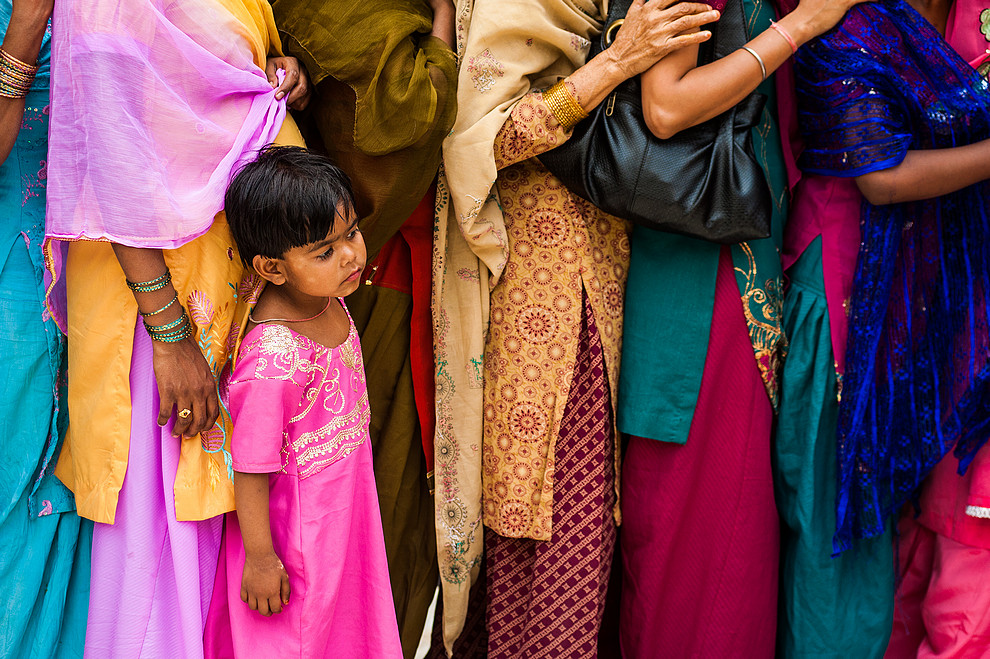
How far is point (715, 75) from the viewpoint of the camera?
1.70 meters

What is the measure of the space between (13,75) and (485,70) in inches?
36.5

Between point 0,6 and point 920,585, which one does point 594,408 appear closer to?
point 920,585

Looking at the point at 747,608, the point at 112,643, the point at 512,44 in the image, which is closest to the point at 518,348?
the point at 512,44

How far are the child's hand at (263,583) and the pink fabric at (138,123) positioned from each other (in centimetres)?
61

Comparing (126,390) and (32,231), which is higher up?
(32,231)

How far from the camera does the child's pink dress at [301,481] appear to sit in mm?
1443

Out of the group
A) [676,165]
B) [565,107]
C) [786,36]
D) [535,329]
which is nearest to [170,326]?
[535,329]

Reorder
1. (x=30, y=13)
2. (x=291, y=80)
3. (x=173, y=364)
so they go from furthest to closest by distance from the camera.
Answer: (x=291, y=80)
(x=173, y=364)
(x=30, y=13)

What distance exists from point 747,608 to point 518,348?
0.83m

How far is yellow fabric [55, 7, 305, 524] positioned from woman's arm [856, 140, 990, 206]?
1390mm

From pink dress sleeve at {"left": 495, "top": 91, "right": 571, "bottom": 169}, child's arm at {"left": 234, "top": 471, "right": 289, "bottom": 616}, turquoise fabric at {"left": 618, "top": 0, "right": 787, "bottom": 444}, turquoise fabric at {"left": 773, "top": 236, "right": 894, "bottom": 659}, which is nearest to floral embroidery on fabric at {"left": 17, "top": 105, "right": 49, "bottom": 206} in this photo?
child's arm at {"left": 234, "top": 471, "right": 289, "bottom": 616}

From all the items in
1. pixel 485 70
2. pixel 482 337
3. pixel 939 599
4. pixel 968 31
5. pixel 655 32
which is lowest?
pixel 939 599

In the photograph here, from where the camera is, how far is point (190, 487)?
1.50 m

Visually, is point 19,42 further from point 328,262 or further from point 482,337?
point 482,337
